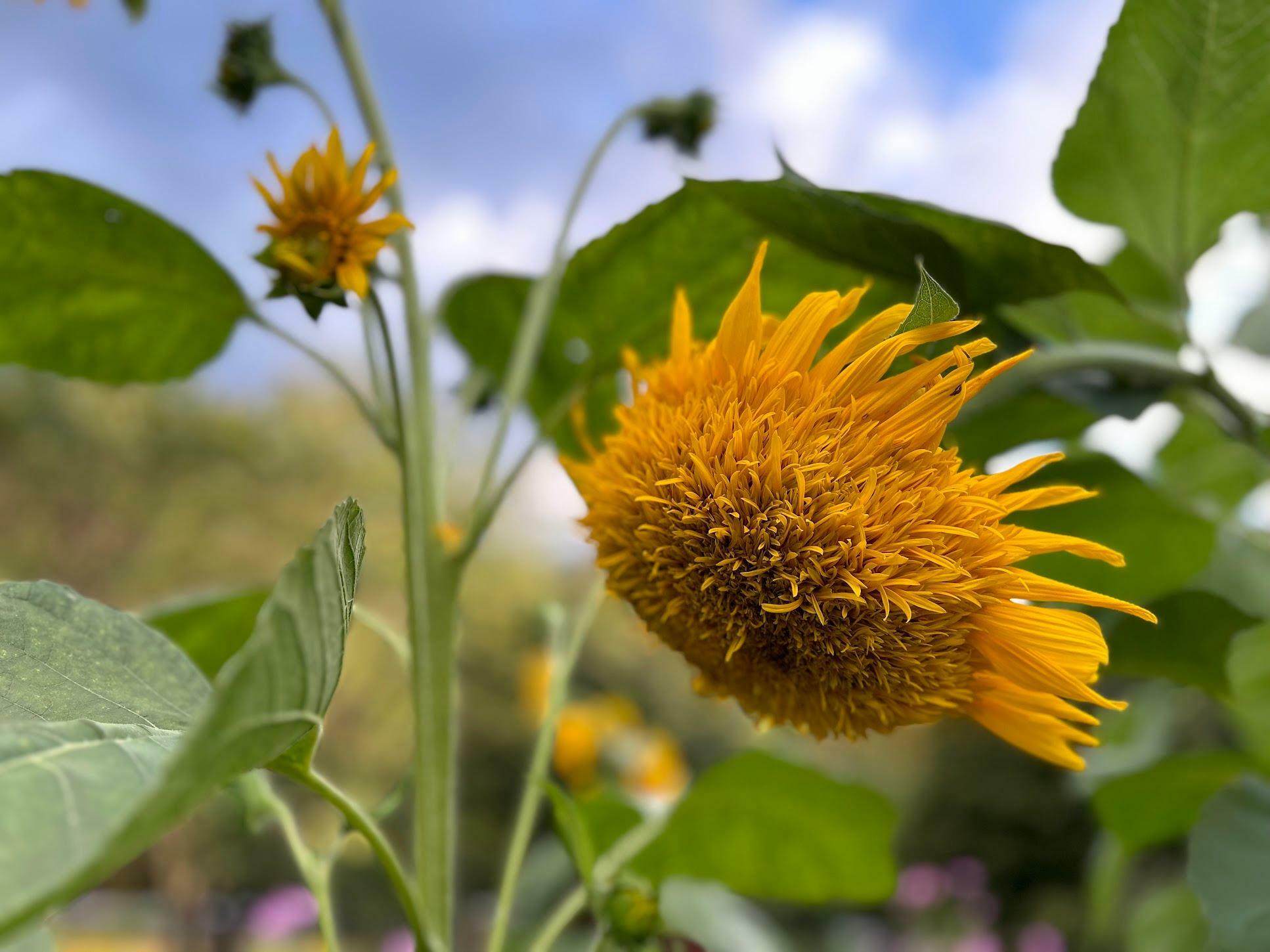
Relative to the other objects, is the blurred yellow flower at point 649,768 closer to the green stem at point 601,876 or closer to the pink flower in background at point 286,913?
the pink flower in background at point 286,913

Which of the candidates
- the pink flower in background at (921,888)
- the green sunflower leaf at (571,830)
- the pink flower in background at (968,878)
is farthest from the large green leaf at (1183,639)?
the pink flower in background at (968,878)

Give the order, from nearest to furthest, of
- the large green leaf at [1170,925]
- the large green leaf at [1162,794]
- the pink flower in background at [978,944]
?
the large green leaf at [1162,794]
the large green leaf at [1170,925]
the pink flower in background at [978,944]

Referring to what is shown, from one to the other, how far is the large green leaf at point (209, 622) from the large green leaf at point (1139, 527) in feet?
1.45

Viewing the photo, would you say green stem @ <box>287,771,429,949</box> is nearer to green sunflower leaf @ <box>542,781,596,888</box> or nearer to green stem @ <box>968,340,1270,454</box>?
green sunflower leaf @ <box>542,781,596,888</box>

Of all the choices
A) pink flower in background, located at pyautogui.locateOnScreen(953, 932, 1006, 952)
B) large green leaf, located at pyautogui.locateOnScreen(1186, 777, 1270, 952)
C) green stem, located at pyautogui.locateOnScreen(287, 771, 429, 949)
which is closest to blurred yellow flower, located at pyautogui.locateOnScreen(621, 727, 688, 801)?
large green leaf, located at pyautogui.locateOnScreen(1186, 777, 1270, 952)

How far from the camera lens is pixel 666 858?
1.99 feet

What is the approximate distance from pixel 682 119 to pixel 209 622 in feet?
1.26

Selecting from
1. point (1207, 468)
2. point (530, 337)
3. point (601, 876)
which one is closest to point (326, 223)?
point (530, 337)

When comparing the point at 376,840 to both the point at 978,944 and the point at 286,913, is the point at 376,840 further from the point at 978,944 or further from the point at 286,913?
the point at 978,944

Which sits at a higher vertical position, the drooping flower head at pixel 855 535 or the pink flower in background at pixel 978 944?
the drooping flower head at pixel 855 535

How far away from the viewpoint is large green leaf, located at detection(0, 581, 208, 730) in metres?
0.27

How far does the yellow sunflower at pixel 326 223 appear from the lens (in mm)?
364

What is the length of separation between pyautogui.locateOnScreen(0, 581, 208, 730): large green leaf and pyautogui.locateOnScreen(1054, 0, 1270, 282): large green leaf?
0.42m

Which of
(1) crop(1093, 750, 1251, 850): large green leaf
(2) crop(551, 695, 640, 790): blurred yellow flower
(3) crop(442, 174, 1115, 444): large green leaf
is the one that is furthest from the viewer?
(2) crop(551, 695, 640, 790): blurred yellow flower
